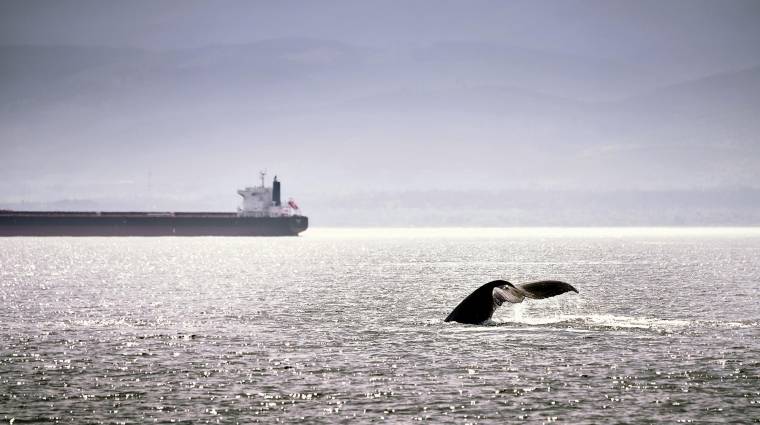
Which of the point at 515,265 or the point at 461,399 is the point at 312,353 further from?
the point at 515,265

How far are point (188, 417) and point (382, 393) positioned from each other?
632 centimetres

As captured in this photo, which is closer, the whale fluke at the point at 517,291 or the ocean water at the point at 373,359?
the ocean water at the point at 373,359

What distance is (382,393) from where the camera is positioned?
31281mm

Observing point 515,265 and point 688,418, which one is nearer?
point 688,418

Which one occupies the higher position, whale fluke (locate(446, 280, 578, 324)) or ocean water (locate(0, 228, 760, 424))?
whale fluke (locate(446, 280, 578, 324))

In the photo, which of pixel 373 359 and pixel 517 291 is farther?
pixel 373 359

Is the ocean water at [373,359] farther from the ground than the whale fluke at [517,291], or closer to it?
closer to it

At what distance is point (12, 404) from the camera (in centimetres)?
2959

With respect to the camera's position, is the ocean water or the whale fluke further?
the whale fluke

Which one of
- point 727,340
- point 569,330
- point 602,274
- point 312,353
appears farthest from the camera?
point 602,274

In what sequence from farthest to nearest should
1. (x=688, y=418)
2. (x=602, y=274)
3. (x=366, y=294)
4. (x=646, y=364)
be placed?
(x=602, y=274)
(x=366, y=294)
(x=646, y=364)
(x=688, y=418)

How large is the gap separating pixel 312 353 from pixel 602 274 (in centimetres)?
7129

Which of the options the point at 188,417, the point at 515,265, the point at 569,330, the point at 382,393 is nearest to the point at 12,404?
the point at 188,417

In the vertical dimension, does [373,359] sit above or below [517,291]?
below
